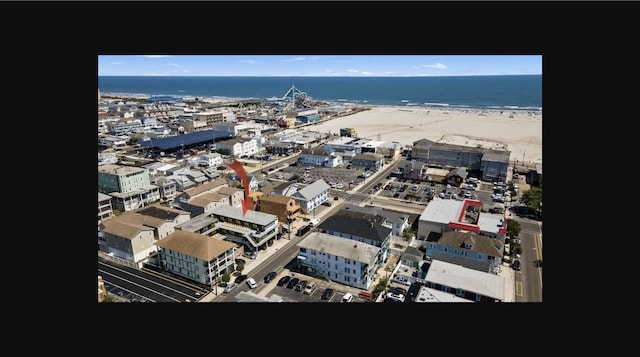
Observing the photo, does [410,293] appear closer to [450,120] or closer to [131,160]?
[131,160]

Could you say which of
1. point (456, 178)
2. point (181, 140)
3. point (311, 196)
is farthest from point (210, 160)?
point (456, 178)

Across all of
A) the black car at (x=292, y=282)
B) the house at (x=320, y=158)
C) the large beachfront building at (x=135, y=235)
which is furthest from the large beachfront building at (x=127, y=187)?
the house at (x=320, y=158)

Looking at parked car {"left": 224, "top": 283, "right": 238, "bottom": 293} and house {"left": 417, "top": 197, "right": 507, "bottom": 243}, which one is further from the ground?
house {"left": 417, "top": 197, "right": 507, "bottom": 243}

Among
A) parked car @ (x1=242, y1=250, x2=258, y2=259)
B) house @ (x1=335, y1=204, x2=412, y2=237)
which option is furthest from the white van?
house @ (x1=335, y1=204, x2=412, y2=237)

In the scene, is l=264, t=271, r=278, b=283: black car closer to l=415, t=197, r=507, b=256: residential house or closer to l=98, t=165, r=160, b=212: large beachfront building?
l=415, t=197, r=507, b=256: residential house

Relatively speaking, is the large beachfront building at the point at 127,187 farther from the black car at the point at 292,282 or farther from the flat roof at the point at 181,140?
the black car at the point at 292,282

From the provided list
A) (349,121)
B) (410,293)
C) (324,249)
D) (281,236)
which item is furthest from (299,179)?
(349,121)
